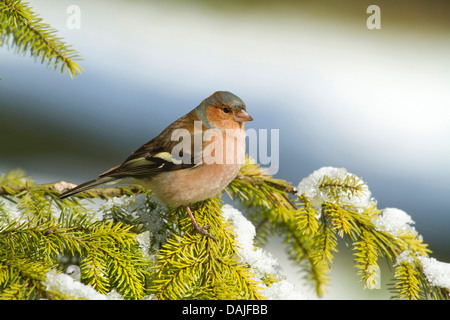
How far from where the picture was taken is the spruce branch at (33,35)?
1147mm

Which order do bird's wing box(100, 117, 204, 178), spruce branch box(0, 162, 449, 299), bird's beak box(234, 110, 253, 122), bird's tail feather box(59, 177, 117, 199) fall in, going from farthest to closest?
bird's beak box(234, 110, 253, 122)
bird's wing box(100, 117, 204, 178)
bird's tail feather box(59, 177, 117, 199)
spruce branch box(0, 162, 449, 299)

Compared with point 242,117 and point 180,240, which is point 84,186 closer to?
point 180,240

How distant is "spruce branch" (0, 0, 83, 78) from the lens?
3.76 ft

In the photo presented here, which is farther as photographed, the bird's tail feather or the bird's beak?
the bird's beak

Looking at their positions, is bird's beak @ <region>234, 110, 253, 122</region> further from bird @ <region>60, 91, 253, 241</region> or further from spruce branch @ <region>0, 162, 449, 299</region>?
spruce branch @ <region>0, 162, 449, 299</region>

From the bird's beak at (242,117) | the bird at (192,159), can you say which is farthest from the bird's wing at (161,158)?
the bird's beak at (242,117)

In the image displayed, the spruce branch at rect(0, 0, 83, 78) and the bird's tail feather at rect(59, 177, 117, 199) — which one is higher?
the spruce branch at rect(0, 0, 83, 78)

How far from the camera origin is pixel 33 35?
3.91ft

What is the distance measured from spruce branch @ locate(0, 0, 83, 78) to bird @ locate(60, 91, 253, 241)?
338 mm

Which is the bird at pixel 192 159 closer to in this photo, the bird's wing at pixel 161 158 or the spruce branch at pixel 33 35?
the bird's wing at pixel 161 158

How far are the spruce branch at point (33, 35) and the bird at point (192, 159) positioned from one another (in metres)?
0.34

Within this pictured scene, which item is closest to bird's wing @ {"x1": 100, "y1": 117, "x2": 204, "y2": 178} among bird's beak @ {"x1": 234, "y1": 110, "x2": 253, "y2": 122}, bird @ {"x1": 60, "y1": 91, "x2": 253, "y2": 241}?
bird @ {"x1": 60, "y1": 91, "x2": 253, "y2": 241}

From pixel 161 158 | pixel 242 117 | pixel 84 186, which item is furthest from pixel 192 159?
pixel 84 186
